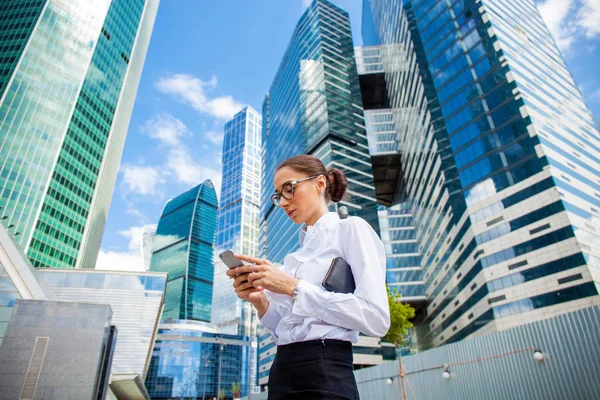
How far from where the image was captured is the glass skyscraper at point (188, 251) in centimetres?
11994

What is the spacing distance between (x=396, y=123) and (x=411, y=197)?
1712 cm

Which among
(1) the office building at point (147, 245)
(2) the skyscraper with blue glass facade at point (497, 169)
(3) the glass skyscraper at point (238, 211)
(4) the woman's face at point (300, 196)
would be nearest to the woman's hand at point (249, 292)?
(4) the woman's face at point (300, 196)

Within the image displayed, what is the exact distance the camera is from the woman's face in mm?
1979

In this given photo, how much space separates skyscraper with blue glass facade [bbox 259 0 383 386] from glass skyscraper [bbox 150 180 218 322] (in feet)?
119

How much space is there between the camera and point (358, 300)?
1477mm

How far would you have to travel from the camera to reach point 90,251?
69.3 meters

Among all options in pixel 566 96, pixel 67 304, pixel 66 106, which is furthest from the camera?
pixel 66 106

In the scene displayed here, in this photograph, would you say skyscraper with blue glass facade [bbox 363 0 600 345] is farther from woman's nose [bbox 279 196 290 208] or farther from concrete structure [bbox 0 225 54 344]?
woman's nose [bbox 279 196 290 208]

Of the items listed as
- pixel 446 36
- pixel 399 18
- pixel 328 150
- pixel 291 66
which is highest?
pixel 291 66

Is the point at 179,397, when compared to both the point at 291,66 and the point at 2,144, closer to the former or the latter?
the point at 2,144

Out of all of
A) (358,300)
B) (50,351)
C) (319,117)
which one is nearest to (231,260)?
(358,300)

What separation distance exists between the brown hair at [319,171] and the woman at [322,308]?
0.34 metres

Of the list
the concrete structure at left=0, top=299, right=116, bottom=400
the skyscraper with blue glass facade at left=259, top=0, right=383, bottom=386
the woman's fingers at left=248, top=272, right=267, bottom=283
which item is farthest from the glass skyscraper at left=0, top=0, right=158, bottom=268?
the woman's fingers at left=248, top=272, right=267, bottom=283

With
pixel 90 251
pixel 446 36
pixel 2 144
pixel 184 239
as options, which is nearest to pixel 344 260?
pixel 446 36
